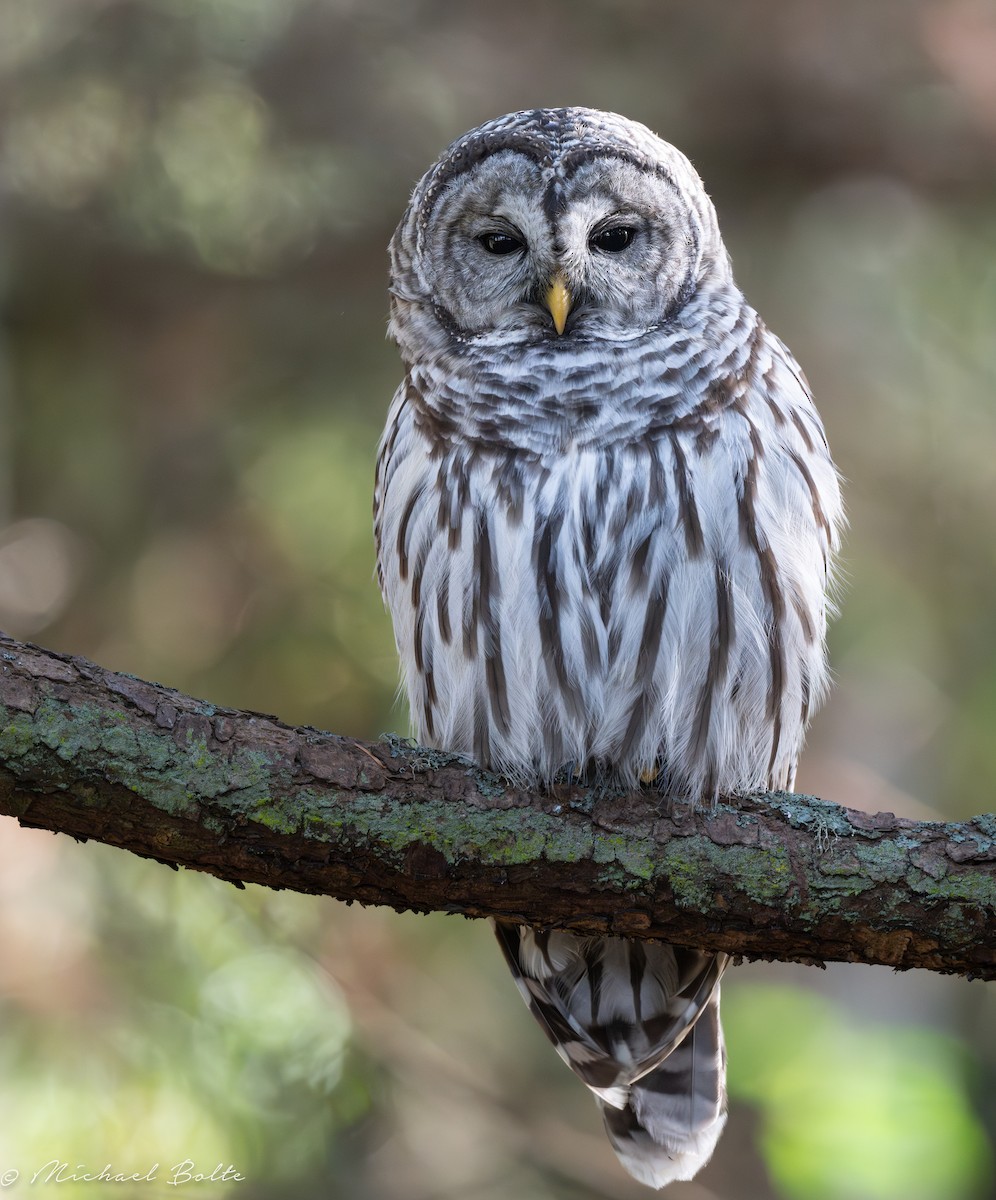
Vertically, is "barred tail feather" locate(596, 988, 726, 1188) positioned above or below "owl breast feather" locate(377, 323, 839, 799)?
below

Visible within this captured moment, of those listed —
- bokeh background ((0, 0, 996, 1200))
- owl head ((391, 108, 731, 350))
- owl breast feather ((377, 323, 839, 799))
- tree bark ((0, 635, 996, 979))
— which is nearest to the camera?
tree bark ((0, 635, 996, 979))

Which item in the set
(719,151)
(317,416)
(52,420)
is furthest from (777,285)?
(52,420)

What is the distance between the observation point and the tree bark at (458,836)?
6.51 feet

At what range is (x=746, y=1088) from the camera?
3758mm

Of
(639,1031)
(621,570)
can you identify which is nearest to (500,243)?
(621,570)

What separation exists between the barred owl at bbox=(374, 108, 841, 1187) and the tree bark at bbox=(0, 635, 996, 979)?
1.01 ft

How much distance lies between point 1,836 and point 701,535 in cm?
215

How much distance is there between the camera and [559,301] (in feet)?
8.43

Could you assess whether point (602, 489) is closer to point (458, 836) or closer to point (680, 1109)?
point (458, 836)

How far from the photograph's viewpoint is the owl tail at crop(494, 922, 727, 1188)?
283cm

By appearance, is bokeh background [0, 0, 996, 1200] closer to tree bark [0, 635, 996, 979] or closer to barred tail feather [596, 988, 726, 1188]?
barred tail feather [596, 988, 726, 1188]

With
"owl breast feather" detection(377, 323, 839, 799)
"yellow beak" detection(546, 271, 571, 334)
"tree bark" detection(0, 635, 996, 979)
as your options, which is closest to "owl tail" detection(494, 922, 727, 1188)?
"owl breast feather" detection(377, 323, 839, 799)

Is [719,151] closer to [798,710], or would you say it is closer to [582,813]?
[798,710]

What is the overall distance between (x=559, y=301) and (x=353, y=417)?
1731mm
